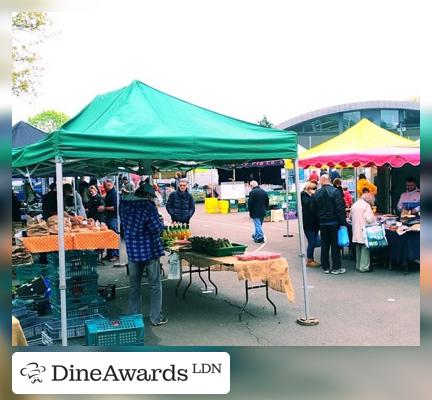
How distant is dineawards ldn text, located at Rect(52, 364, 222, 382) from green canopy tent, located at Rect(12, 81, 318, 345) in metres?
1.17

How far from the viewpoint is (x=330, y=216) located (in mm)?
8789

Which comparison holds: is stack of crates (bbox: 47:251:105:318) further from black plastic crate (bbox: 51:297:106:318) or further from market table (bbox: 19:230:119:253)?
market table (bbox: 19:230:119:253)

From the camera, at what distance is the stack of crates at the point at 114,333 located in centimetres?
477

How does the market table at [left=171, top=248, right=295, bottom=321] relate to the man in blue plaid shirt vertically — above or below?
below

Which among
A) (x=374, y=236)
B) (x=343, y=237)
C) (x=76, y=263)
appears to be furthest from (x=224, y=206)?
(x=76, y=263)

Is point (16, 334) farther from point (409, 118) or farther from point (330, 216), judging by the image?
point (409, 118)

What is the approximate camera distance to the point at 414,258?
8.65 m

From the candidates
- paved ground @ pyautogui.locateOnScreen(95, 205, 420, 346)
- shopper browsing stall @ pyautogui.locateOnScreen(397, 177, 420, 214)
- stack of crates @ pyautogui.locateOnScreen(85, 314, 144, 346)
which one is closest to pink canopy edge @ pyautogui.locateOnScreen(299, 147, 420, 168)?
shopper browsing stall @ pyautogui.locateOnScreen(397, 177, 420, 214)

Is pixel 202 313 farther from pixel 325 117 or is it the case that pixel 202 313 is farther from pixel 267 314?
pixel 325 117

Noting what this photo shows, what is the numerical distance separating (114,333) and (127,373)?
1152 mm

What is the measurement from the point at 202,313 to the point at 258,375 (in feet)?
9.17

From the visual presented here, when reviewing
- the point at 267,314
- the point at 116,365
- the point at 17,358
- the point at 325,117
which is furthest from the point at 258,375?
the point at 325,117

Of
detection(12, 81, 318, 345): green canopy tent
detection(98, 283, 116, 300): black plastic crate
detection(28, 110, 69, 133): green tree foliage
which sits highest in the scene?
detection(28, 110, 69, 133): green tree foliage

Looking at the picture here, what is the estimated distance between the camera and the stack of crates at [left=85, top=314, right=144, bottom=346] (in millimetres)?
4766
